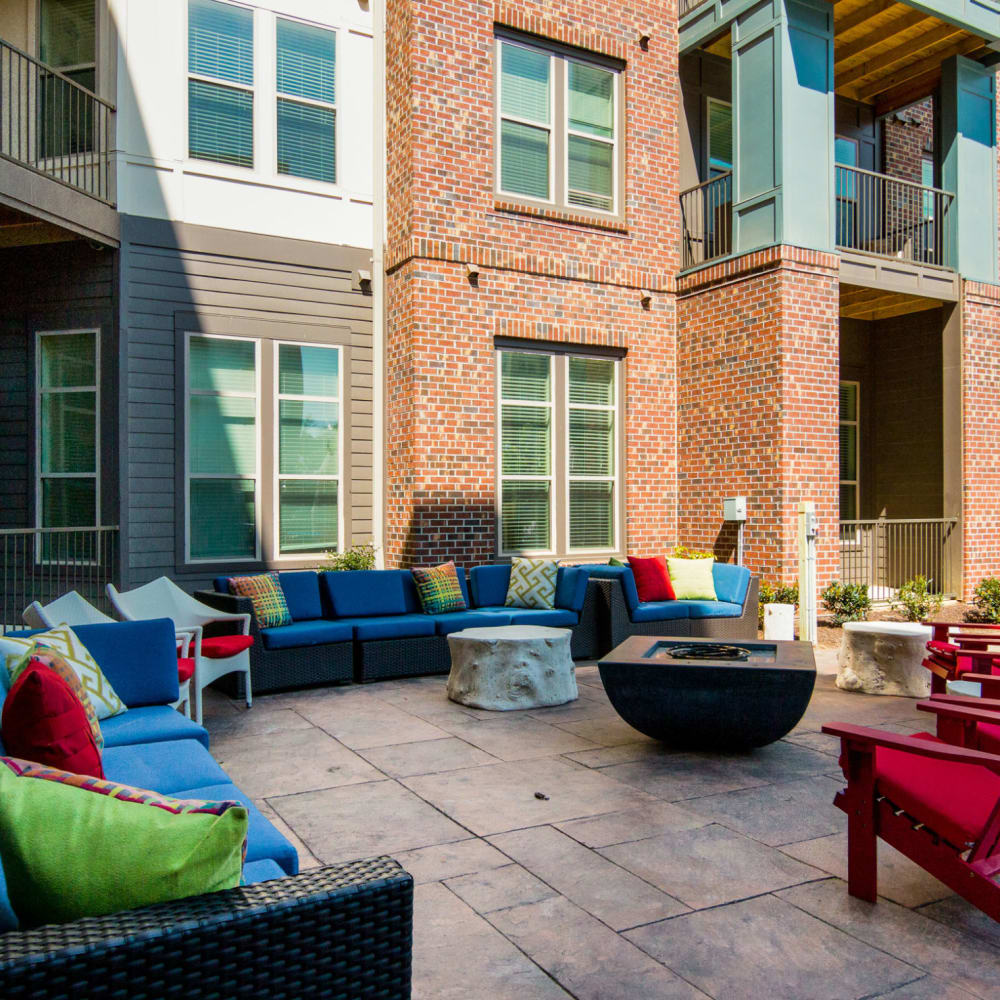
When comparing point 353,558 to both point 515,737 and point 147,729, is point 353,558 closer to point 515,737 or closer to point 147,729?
point 515,737

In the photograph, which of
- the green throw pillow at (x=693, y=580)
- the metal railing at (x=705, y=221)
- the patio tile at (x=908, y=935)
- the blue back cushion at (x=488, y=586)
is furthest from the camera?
the metal railing at (x=705, y=221)

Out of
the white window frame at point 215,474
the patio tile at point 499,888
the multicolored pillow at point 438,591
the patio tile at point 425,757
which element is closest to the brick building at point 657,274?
the multicolored pillow at point 438,591

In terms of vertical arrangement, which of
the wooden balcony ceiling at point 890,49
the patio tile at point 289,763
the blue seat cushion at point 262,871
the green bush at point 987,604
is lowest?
the patio tile at point 289,763

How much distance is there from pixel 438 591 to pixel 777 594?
3.34m

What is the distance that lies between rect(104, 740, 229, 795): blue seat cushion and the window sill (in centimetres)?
662

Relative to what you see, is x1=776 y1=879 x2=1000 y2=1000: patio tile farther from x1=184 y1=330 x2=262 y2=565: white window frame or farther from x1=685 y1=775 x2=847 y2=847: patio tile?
x1=184 y1=330 x2=262 y2=565: white window frame

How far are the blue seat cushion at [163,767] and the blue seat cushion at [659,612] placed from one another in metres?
4.69

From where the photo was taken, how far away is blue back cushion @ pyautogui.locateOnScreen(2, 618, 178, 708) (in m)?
3.97

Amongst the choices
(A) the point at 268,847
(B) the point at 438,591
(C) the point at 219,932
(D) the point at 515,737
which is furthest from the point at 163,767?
(B) the point at 438,591

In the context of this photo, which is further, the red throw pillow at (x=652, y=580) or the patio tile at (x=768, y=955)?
the red throw pillow at (x=652, y=580)

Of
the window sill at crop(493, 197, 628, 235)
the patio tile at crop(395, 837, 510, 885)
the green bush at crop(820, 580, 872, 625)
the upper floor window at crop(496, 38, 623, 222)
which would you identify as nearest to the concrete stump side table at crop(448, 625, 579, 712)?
the patio tile at crop(395, 837, 510, 885)

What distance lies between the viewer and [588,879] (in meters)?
2.97

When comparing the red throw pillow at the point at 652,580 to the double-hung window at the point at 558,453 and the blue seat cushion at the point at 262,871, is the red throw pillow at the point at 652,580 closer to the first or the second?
the double-hung window at the point at 558,453

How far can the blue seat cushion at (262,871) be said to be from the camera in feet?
6.81
